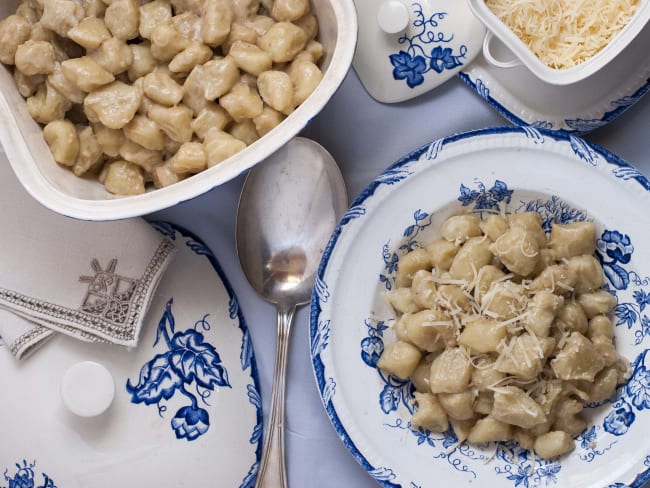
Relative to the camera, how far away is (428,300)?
1302 millimetres

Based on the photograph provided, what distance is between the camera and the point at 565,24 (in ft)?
4.25

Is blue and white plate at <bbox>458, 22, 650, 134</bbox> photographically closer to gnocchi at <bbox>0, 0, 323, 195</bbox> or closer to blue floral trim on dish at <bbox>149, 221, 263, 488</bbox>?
gnocchi at <bbox>0, 0, 323, 195</bbox>

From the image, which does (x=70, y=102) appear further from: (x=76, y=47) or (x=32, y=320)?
(x=32, y=320)

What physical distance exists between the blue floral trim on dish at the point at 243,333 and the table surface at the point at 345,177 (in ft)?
0.11

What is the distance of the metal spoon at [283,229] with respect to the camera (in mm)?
1448

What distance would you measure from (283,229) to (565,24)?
55 centimetres

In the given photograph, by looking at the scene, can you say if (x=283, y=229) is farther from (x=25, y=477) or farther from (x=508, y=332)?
(x=25, y=477)

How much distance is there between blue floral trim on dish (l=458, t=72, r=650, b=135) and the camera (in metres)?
1.36

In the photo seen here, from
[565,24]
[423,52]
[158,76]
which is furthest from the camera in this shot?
[423,52]

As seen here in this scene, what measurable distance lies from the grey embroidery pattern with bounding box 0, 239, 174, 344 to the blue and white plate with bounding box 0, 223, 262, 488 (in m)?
0.05

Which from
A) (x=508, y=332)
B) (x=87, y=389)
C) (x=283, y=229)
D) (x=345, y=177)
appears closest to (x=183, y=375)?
(x=87, y=389)

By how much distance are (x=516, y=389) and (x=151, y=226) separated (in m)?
0.64

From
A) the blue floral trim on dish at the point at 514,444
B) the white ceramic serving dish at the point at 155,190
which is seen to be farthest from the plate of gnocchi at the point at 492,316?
the white ceramic serving dish at the point at 155,190

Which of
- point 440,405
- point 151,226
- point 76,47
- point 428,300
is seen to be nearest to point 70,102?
point 76,47
